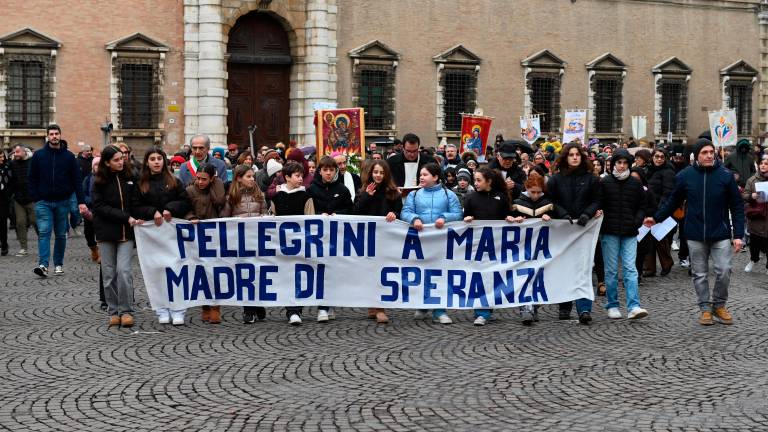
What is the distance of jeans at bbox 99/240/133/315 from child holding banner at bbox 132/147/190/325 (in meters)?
0.35

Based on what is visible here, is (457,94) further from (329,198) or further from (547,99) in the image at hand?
(329,198)

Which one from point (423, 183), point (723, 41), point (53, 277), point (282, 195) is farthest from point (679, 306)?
point (723, 41)

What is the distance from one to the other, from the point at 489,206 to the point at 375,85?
23281mm

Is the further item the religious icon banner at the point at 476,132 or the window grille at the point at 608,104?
the window grille at the point at 608,104

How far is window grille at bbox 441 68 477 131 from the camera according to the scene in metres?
36.0

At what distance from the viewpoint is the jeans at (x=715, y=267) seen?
1155cm

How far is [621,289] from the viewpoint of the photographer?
47.9 feet

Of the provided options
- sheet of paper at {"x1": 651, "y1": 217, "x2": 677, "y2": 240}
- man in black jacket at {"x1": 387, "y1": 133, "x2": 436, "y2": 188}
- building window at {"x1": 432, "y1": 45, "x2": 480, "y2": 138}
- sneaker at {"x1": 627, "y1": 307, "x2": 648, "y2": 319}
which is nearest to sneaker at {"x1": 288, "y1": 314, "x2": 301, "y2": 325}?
man in black jacket at {"x1": 387, "y1": 133, "x2": 436, "y2": 188}

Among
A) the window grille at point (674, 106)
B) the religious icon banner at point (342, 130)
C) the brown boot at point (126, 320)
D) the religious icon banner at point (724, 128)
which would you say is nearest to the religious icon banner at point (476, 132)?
the religious icon banner at point (342, 130)

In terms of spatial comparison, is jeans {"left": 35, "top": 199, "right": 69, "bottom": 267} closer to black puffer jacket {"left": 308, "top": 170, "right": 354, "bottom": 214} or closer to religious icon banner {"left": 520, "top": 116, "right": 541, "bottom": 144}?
black puffer jacket {"left": 308, "top": 170, "right": 354, "bottom": 214}

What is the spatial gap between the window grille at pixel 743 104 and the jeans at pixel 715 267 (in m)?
32.1

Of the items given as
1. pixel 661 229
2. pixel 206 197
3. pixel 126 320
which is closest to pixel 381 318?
pixel 206 197

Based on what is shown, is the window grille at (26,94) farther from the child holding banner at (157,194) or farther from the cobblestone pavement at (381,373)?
Result: the child holding banner at (157,194)

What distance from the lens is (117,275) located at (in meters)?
11.5
